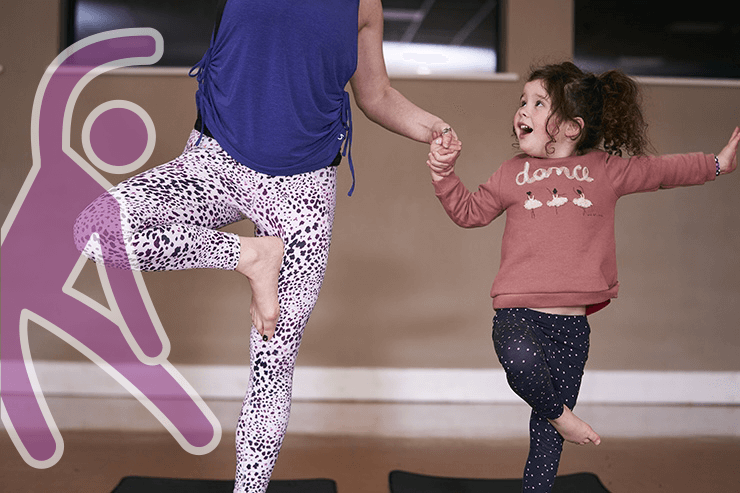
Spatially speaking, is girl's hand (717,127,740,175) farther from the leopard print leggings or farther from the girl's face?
the leopard print leggings

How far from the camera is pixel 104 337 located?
292 centimetres

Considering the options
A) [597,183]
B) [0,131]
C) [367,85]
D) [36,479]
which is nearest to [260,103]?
[367,85]

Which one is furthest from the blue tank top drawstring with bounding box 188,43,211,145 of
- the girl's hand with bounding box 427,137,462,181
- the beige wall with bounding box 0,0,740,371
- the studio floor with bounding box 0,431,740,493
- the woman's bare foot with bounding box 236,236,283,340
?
the beige wall with bounding box 0,0,740,371

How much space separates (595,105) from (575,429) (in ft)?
2.70

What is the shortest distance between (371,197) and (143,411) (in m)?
1.38

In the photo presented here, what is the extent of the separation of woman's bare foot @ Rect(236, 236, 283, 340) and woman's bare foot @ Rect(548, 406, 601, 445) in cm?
74

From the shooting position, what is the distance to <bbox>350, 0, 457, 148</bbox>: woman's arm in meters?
1.53

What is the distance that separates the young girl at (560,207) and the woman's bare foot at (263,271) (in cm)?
45

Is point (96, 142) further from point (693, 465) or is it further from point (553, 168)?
point (693, 465)

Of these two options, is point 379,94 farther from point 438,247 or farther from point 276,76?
point 438,247

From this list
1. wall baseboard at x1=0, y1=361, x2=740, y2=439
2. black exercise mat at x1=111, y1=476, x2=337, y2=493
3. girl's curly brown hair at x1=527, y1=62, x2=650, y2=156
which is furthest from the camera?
wall baseboard at x1=0, y1=361, x2=740, y2=439

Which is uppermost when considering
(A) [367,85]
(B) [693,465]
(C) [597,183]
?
(A) [367,85]

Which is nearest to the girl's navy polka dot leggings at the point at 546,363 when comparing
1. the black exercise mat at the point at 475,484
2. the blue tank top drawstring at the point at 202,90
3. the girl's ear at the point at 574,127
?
the black exercise mat at the point at 475,484

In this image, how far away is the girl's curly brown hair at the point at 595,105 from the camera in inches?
63.4
